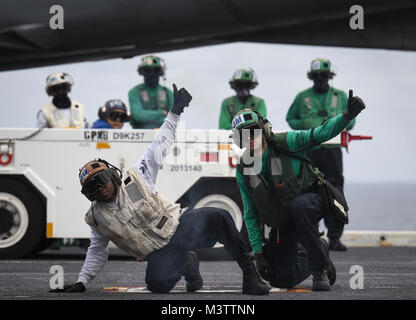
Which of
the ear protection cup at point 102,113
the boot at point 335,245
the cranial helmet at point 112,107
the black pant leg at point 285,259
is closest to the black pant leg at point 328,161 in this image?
the boot at point 335,245

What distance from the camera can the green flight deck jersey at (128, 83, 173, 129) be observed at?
998cm

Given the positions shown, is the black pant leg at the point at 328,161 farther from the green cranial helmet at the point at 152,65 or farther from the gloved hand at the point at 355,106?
the gloved hand at the point at 355,106

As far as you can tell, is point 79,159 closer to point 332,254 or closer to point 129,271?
point 129,271

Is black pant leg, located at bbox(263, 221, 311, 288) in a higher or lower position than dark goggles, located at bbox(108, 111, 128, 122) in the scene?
lower

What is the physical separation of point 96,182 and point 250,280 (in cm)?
126

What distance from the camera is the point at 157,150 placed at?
636 cm

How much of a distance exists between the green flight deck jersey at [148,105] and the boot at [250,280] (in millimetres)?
3940

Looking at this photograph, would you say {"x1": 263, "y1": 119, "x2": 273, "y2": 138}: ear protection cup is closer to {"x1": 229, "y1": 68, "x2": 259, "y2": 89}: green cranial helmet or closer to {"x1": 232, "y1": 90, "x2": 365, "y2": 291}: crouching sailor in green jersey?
{"x1": 232, "y1": 90, "x2": 365, "y2": 291}: crouching sailor in green jersey

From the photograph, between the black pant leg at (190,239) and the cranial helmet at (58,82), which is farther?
the cranial helmet at (58,82)

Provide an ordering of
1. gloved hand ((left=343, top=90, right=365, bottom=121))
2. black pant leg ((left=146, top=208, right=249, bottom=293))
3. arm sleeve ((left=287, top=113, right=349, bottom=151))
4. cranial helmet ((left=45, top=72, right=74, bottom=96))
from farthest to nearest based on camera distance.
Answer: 1. cranial helmet ((left=45, top=72, right=74, bottom=96))
2. black pant leg ((left=146, top=208, right=249, bottom=293))
3. arm sleeve ((left=287, top=113, right=349, bottom=151))
4. gloved hand ((left=343, top=90, right=365, bottom=121))

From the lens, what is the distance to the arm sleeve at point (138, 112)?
32.7 feet

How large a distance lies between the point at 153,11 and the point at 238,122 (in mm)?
6559

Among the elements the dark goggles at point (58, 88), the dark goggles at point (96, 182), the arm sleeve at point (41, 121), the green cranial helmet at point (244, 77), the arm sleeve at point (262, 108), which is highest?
the green cranial helmet at point (244, 77)

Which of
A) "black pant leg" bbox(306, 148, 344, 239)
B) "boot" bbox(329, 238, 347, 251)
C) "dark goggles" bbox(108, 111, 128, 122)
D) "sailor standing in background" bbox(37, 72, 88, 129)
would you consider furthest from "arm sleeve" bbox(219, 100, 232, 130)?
"boot" bbox(329, 238, 347, 251)
